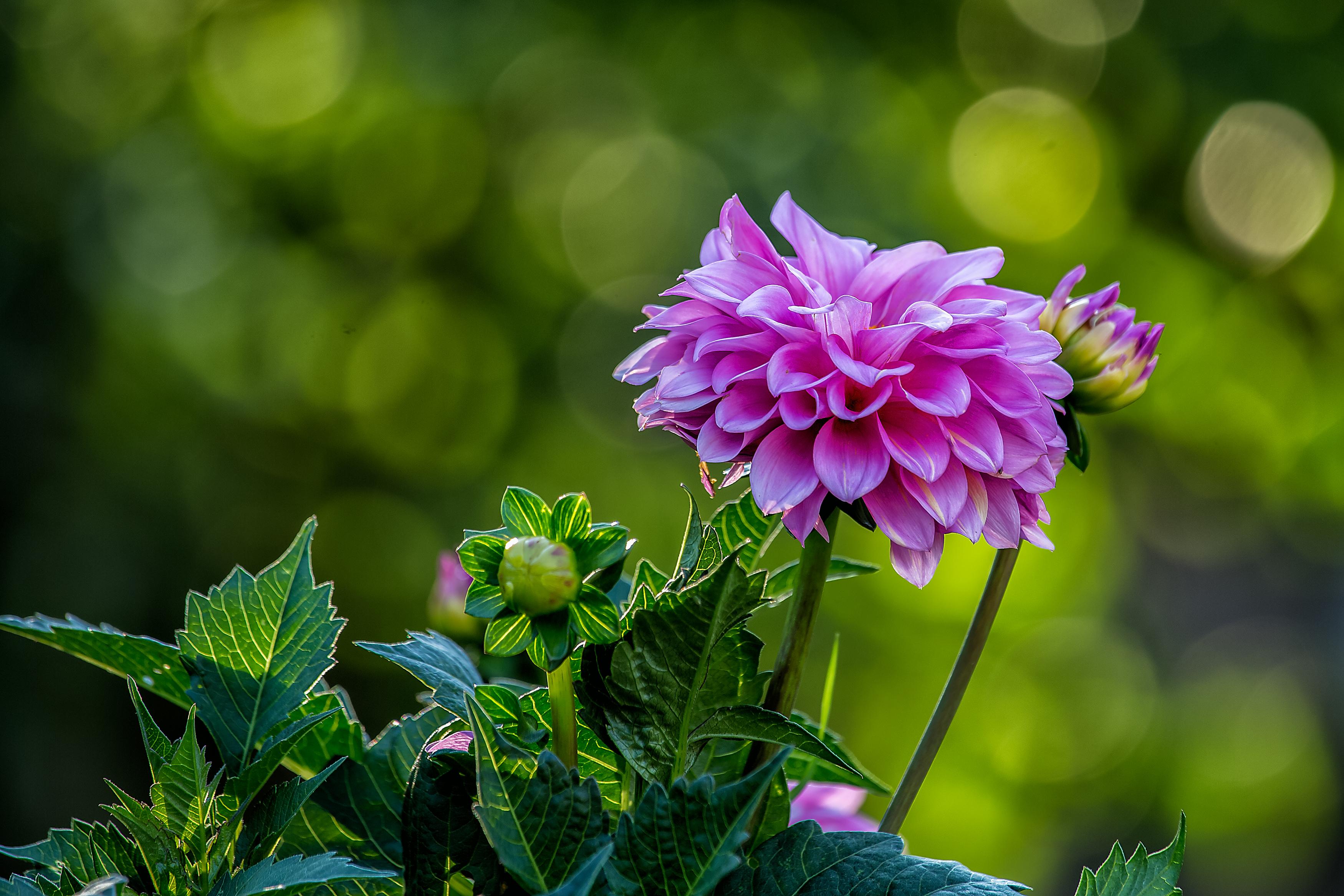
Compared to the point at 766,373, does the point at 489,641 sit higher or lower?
lower

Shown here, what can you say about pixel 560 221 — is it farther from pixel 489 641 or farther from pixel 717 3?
pixel 489 641

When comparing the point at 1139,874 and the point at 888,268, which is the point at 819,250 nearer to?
the point at 888,268

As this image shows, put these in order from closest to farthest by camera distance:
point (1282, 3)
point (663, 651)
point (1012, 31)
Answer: point (663, 651) → point (1282, 3) → point (1012, 31)

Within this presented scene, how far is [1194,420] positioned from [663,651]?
203 centimetres

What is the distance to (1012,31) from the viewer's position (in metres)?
2.19

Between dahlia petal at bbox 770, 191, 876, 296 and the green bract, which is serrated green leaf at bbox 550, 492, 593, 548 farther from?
dahlia petal at bbox 770, 191, 876, 296

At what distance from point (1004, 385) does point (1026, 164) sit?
194cm

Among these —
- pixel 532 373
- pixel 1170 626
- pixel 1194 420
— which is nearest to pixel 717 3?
pixel 532 373

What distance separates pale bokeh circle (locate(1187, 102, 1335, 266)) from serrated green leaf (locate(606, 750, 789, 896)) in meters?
2.15

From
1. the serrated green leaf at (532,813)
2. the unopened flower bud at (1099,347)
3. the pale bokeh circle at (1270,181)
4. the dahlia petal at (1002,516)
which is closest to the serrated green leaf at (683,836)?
the serrated green leaf at (532,813)

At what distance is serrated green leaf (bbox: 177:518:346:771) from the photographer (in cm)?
37

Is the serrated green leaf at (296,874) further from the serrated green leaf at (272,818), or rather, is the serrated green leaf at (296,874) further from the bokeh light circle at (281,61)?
the bokeh light circle at (281,61)

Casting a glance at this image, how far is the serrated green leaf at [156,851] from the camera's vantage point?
0.32 metres

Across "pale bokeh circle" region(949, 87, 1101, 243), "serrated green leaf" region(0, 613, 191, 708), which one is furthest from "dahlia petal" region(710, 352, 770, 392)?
"pale bokeh circle" region(949, 87, 1101, 243)
